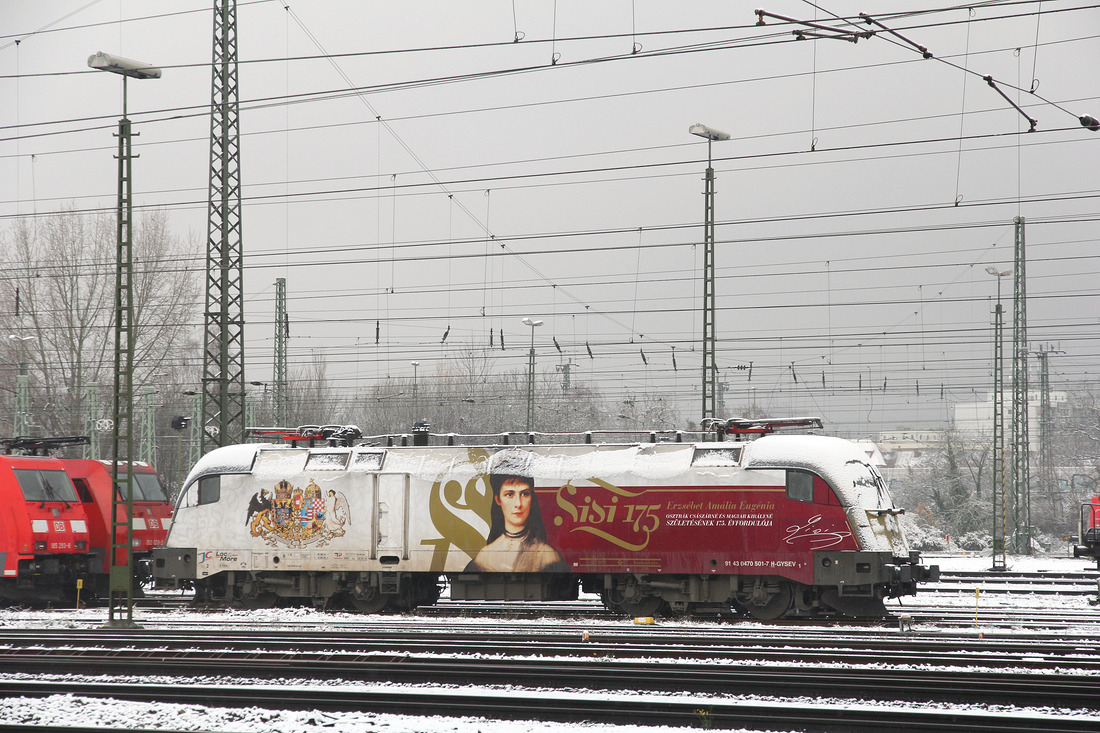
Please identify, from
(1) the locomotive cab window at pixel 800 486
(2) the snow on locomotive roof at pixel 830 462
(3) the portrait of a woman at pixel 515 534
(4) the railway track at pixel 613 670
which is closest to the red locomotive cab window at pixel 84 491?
(4) the railway track at pixel 613 670

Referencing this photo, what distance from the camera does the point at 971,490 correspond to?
49.8m

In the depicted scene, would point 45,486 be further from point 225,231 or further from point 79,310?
point 79,310

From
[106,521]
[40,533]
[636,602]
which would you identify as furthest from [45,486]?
[636,602]

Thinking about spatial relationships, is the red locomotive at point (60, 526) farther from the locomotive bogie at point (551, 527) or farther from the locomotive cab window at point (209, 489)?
the locomotive bogie at point (551, 527)

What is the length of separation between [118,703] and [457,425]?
4754cm

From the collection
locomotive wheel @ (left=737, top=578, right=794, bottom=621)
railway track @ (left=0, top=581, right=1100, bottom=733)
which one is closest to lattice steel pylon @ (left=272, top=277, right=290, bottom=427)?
railway track @ (left=0, top=581, right=1100, bottom=733)

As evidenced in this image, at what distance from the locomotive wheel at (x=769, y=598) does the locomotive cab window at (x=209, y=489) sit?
10708 mm

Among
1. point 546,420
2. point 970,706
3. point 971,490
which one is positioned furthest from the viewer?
point 546,420

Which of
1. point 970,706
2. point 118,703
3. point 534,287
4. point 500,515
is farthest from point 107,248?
point 970,706

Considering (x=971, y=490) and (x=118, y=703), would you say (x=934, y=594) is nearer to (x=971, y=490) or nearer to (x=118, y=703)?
(x=118, y=703)

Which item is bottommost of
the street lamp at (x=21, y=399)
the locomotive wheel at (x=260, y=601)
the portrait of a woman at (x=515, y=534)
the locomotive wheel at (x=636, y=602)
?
the locomotive wheel at (x=260, y=601)

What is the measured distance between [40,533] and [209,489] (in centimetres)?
413

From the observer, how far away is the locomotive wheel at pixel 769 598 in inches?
684

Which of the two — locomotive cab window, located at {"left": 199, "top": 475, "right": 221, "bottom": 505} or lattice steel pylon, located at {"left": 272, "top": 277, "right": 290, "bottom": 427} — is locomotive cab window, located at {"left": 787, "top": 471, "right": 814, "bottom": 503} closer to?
locomotive cab window, located at {"left": 199, "top": 475, "right": 221, "bottom": 505}
